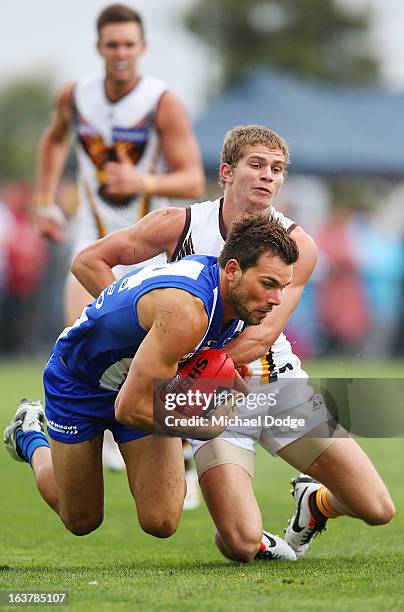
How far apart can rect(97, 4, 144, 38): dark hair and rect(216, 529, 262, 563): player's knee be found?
394cm

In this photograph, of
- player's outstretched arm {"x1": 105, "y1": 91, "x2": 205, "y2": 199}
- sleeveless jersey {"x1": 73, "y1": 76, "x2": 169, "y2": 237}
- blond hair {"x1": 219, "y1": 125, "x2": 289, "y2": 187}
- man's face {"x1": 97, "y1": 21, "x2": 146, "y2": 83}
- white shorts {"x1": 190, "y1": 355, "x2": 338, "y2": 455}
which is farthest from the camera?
sleeveless jersey {"x1": 73, "y1": 76, "x2": 169, "y2": 237}

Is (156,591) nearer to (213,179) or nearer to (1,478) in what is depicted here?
(1,478)

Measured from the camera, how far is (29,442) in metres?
7.02

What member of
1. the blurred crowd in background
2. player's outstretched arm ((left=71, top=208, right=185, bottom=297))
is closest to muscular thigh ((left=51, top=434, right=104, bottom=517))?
player's outstretched arm ((left=71, top=208, right=185, bottom=297))

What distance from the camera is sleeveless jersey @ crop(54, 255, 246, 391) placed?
5.67 meters

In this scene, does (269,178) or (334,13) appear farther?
(334,13)

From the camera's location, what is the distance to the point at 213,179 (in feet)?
67.7

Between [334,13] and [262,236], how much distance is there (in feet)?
150

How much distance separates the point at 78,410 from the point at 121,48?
3319mm

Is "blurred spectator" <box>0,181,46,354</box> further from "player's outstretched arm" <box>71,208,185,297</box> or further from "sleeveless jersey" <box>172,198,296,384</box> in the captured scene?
"sleeveless jersey" <box>172,198,296,384</box>

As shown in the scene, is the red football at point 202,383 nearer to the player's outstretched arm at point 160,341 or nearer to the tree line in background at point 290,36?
the player's outstretched arm at point 160,341

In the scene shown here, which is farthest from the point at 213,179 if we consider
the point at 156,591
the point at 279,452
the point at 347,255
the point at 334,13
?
the point at 334,13

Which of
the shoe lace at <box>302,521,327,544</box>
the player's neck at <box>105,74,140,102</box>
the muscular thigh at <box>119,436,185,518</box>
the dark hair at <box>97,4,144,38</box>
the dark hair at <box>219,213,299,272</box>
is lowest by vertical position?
the shoe lace at <box>302,521,327,544</box>

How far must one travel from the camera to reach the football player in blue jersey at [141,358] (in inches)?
220
